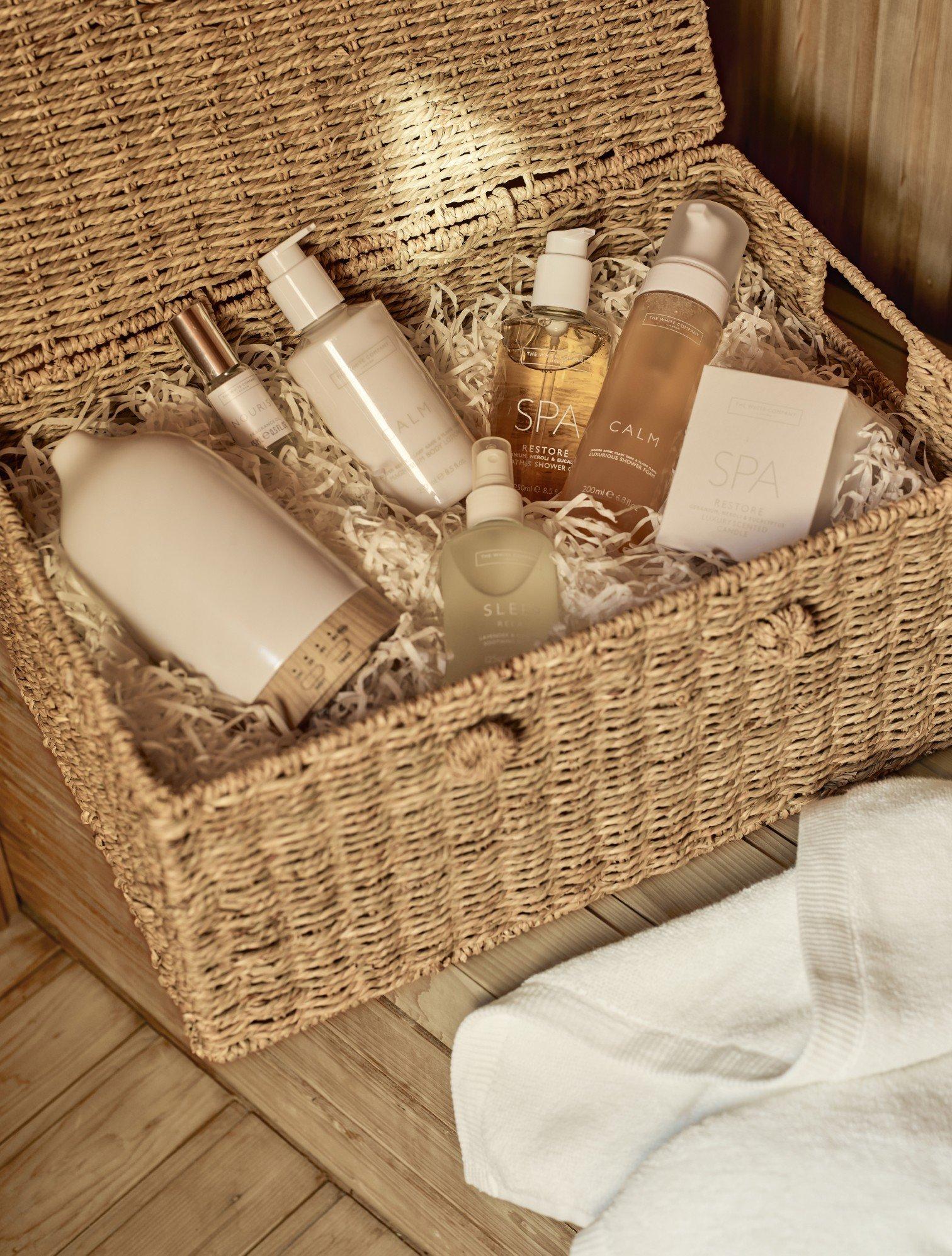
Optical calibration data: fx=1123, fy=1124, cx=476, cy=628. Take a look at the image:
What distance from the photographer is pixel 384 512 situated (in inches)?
29.5

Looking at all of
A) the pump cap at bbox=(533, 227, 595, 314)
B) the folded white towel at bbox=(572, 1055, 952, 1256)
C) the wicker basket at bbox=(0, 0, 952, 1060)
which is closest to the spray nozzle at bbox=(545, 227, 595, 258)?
the pump cap at bbox=(533, 227, 595, 314)

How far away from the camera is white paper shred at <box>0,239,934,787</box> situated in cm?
61

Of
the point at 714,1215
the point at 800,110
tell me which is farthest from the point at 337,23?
the point at 714,1215

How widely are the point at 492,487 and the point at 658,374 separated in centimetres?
15

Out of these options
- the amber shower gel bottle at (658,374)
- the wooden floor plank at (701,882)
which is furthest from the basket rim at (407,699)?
the wooden floor plank at (701,882)

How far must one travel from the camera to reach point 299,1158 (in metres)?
0.63

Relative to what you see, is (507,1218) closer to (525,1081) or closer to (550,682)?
(525,1081)

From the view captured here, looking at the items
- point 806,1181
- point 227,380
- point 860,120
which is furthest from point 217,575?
point 860,120

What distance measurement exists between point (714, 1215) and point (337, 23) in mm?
742

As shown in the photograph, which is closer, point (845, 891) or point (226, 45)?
point (845, 891)

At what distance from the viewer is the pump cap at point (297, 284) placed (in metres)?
0.72

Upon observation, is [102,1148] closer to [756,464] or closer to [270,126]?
[756,464]

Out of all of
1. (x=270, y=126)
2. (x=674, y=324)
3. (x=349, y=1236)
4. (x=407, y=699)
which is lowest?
(x=349, y=1236)

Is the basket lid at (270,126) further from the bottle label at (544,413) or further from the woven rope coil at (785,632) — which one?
the woven rope coil at (785,632)
